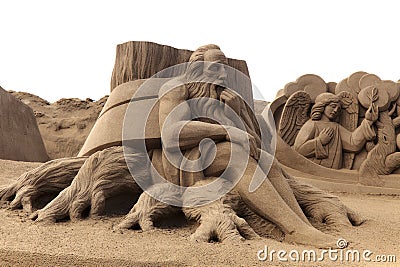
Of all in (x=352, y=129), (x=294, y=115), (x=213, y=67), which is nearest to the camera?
(x=213, y=67)

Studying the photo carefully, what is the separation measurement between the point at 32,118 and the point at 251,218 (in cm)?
560

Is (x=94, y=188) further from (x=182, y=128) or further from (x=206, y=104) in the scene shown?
(x=206, y=104)

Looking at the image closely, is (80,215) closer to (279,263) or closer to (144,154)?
(144,154)

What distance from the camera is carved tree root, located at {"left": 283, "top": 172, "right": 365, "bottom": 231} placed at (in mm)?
3438

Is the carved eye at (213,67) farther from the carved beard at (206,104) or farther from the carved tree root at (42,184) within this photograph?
the carved tree root at (42,184)

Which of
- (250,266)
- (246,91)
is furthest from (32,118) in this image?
(250,266)

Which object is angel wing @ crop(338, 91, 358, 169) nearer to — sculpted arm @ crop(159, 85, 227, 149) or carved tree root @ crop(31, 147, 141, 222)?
sculpted arm @ crop(159, 85, 227, 149)

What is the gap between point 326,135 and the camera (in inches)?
280

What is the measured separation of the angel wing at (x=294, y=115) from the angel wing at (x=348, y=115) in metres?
0.54

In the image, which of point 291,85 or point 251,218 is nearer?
point 251,218

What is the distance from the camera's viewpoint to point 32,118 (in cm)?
777

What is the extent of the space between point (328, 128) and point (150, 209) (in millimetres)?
4708

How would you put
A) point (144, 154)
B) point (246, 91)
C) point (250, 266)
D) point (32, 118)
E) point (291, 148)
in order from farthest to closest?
point (32, 118) < point (291, 148) < point (246, 91) < point (144, 154) < point (250, 266)

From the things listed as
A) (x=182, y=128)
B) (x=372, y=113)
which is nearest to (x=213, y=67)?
(x=182, y=128)
